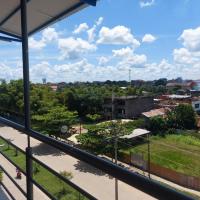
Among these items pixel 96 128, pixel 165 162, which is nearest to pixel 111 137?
pixel 96 128

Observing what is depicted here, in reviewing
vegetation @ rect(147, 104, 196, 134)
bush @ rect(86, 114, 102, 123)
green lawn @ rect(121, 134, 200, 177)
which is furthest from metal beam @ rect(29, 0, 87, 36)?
bush @ rect(86, 114, 102, 123)

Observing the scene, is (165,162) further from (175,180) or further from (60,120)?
(60,120)

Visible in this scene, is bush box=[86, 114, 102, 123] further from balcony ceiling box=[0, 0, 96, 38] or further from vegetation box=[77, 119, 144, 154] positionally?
balcony ceiling box=[0, 0, 96, 38]

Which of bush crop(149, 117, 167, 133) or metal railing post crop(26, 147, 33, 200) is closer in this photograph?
metal railing post crop(26, 147, 33, 200)

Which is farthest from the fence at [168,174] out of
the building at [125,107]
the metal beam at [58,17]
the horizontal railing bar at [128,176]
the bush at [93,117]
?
the horizontal railing bar at [128,176]

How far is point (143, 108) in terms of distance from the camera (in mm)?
34188

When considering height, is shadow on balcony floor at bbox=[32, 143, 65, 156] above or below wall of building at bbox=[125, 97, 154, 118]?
below

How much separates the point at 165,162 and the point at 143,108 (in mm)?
16205

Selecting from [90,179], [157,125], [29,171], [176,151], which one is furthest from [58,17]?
[157,125]

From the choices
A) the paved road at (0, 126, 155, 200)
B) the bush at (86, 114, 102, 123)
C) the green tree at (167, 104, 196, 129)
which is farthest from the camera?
the bush at (86, 114, 102, 123)

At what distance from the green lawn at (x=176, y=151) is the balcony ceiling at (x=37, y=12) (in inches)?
591

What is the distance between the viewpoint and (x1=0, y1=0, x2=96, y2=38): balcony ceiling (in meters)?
1.96

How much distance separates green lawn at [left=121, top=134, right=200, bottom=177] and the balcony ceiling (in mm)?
15010

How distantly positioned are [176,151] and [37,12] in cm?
1954
